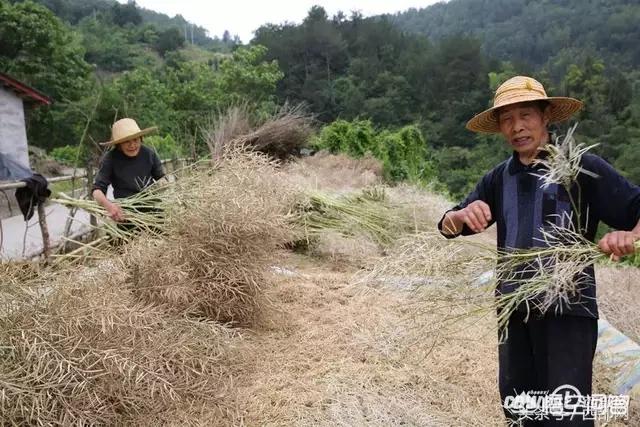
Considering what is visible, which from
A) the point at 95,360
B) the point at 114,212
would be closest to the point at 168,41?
the point at 114,212

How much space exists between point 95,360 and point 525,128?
180cm

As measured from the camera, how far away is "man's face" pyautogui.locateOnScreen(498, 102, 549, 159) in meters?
1.73

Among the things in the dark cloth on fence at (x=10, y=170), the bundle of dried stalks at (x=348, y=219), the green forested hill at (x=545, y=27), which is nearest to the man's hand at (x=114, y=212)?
the bundle of dried stalks at (x=348, y=219)

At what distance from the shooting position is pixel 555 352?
1.63 meters

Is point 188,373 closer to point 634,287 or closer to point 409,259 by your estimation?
point 409,259

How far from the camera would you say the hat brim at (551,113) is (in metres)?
1.76

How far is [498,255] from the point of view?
1.61m

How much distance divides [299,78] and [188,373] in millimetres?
49120

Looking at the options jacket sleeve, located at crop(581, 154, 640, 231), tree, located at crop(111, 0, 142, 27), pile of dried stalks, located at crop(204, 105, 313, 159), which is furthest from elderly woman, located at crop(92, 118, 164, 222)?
tree, located at crop(111, 0, 142, 27)

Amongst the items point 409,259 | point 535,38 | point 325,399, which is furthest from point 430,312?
point 535,38

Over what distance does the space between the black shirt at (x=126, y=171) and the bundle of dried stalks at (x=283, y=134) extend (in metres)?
4.78

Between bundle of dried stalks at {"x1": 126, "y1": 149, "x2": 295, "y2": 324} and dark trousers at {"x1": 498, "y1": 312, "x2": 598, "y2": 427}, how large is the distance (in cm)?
163

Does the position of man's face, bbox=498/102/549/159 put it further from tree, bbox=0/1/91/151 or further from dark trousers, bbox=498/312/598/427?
tree, bbox=0/1/91/151

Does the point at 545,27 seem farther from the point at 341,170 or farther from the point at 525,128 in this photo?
the point at 525,128
